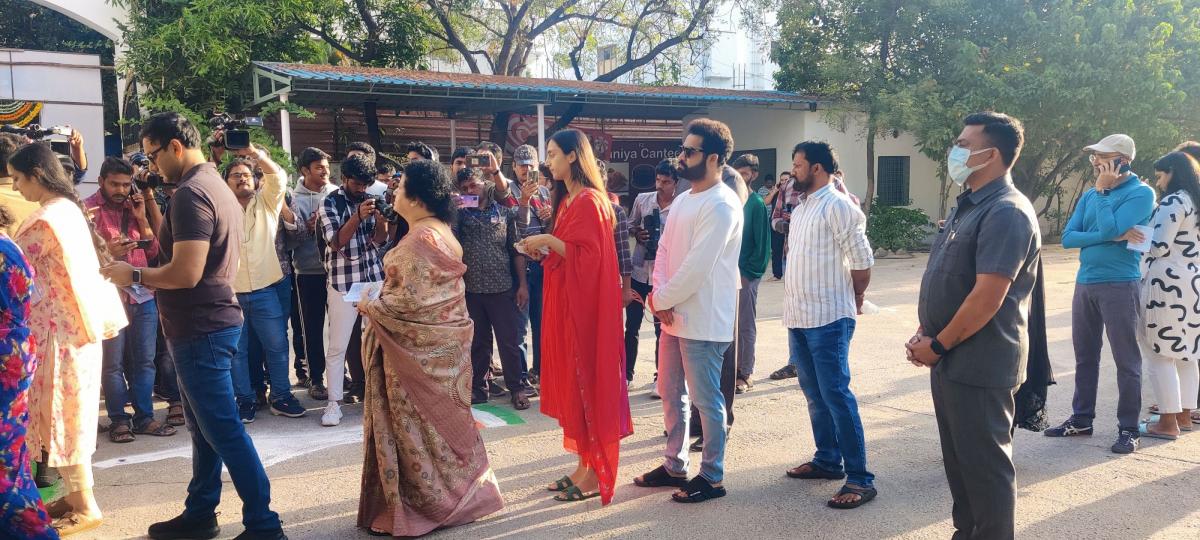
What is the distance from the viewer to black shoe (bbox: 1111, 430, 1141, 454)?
183 inches

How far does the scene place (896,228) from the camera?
16.9 meters

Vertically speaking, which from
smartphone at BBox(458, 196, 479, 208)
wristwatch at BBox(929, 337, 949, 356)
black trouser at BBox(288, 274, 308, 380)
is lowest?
black trouser at BBox(288, 274, 308, 380)

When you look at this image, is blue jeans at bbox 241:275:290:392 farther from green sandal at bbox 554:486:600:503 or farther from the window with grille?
A: the window with grille

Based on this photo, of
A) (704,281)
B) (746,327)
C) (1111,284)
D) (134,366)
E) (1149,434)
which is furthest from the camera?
(746,327)

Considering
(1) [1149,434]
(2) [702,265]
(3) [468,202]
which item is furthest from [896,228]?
(2) [702,265]

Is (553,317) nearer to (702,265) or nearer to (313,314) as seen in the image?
(702,265)

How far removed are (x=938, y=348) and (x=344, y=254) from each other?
153 inches

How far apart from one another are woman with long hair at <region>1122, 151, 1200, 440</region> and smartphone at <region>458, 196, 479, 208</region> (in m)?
4.20

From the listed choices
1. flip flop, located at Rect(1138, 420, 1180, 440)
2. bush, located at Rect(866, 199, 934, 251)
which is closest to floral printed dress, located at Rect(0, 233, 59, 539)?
flip flop, located at Rect(1138, 420, 1180, 440)

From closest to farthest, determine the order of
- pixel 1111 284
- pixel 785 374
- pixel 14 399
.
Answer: pixel 14 399 → pixel 1111 284 → pixel 785 374

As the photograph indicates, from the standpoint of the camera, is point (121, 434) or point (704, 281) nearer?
point (704, 281)

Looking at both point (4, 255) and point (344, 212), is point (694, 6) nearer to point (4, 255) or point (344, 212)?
point (344, 212)

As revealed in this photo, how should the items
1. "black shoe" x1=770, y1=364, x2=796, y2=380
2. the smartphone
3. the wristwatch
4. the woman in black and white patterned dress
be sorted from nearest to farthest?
the wristwatch, the woman in black and white patterned dress, the smartphone, "black shoe" x1=770, y1=364, x2=796, y2=380

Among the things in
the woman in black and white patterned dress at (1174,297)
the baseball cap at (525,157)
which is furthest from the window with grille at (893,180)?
the baseball cap at (525,157)
